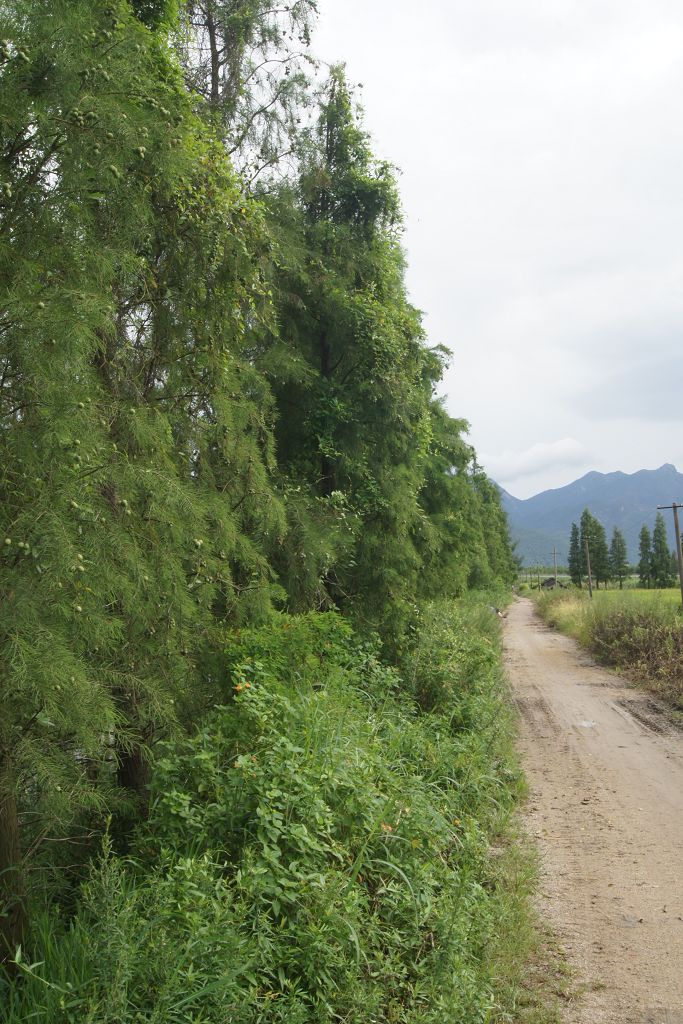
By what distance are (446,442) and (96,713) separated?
44.6 ft

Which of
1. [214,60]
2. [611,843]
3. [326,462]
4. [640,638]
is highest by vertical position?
[214,60]

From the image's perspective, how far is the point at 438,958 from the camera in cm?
386

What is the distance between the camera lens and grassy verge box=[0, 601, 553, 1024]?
9.87ft

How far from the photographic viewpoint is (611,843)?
21.3ft

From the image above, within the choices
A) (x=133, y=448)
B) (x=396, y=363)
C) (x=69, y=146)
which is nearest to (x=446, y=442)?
(x=396, y=363)

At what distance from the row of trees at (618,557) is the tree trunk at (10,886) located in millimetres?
67764

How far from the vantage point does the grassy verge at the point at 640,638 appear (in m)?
13.9

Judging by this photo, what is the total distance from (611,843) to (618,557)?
88.2m

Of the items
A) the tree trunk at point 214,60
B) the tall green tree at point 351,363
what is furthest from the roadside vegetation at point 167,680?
the tall green tree at point 351,363

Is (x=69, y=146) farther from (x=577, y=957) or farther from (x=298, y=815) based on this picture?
(x=577, y=957)

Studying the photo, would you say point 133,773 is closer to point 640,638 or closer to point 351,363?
point 351,363

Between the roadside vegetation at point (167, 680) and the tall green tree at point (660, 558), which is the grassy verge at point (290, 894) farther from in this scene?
the tall green tree at point (660, 558)

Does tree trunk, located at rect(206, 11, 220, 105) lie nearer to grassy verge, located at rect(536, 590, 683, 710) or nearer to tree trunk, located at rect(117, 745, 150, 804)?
tree trunk, located at rect(117, 745, 150, 804)

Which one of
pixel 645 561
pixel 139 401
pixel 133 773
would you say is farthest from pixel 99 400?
pixel 645 561
